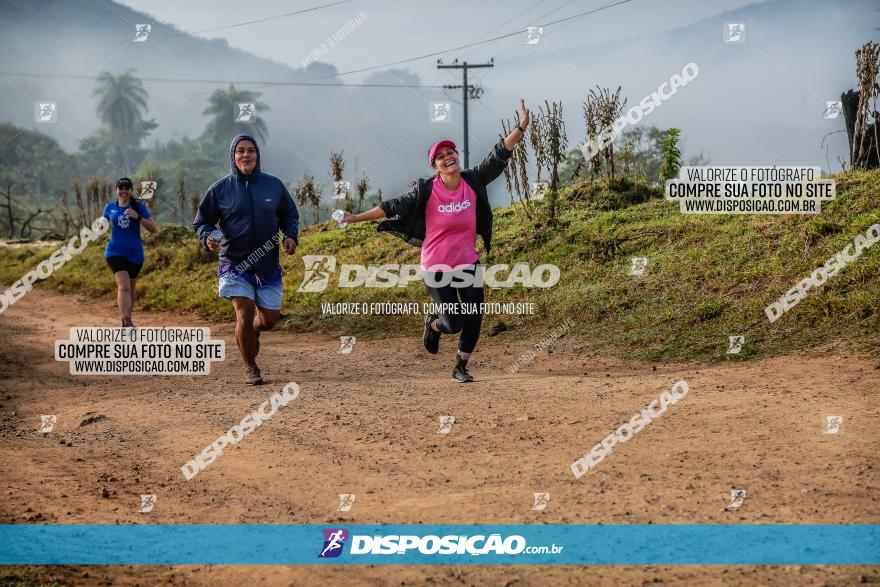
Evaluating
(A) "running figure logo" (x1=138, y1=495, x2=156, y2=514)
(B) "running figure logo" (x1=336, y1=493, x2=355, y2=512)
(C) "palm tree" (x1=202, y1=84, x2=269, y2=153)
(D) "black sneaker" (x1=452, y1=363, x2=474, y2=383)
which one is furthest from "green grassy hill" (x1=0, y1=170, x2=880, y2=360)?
(C) "palm tree" (x1=202, y1=84, x2=269, y2=153)

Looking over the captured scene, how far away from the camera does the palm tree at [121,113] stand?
10275 centimetres

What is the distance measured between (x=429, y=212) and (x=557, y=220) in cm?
668

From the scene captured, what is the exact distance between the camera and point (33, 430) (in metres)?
6.22

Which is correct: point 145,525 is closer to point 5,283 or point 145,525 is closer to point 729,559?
point 729,559

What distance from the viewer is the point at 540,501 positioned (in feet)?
13.5

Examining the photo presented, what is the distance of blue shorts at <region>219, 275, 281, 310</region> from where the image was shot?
25.0 ft

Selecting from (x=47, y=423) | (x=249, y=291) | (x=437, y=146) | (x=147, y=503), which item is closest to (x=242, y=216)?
(x=249, y=291)

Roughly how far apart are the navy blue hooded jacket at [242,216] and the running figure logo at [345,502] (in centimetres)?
369

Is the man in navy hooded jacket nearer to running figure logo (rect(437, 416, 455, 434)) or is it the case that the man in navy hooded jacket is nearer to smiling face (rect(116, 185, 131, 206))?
running figure logo (rect(437, 416, 455, 434))

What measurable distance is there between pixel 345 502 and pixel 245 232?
13.1 ft

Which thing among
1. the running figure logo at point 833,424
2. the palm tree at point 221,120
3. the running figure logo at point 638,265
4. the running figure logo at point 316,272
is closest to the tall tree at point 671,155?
the running figure logo at point 638,265

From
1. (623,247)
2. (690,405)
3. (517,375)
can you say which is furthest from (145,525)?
(623,247)

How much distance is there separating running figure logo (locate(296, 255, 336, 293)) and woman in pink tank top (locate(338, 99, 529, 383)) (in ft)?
21.9

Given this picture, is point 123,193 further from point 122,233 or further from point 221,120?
point 221,120
